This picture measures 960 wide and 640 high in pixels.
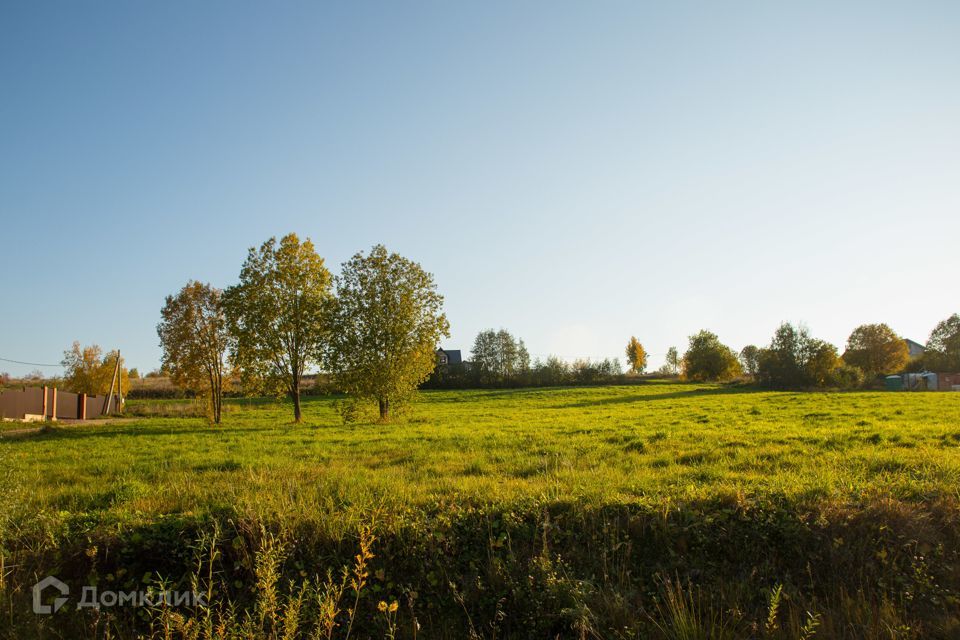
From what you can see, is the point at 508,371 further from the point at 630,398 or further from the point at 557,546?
the point at 557,546

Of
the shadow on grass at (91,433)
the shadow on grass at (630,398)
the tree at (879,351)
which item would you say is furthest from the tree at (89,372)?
the tree at (879,351)

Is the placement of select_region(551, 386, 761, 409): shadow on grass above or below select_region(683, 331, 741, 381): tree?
below

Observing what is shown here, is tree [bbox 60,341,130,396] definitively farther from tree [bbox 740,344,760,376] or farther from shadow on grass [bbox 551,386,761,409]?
tree [bbox 740,344,760,376]

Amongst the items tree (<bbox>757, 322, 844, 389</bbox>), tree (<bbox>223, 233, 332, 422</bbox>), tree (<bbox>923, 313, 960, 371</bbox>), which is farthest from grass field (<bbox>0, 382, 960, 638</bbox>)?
tree (<bbox>923, 313, 960, 371</bbox>)

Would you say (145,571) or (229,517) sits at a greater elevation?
(229,517)

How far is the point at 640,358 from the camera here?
10288 cm

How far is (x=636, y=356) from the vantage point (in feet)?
340

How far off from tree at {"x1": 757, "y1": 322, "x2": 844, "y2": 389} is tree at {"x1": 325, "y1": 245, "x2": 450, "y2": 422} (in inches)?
1821

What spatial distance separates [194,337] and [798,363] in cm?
5928

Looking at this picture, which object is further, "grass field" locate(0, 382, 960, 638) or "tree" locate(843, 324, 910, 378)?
"tree" locate(843, 324, 910, 378)

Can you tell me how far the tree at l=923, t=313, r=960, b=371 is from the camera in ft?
236

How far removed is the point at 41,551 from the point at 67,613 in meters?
1.14

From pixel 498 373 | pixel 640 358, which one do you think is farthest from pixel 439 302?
pixel 640 358

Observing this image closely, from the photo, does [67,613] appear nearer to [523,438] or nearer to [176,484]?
[176,484]
